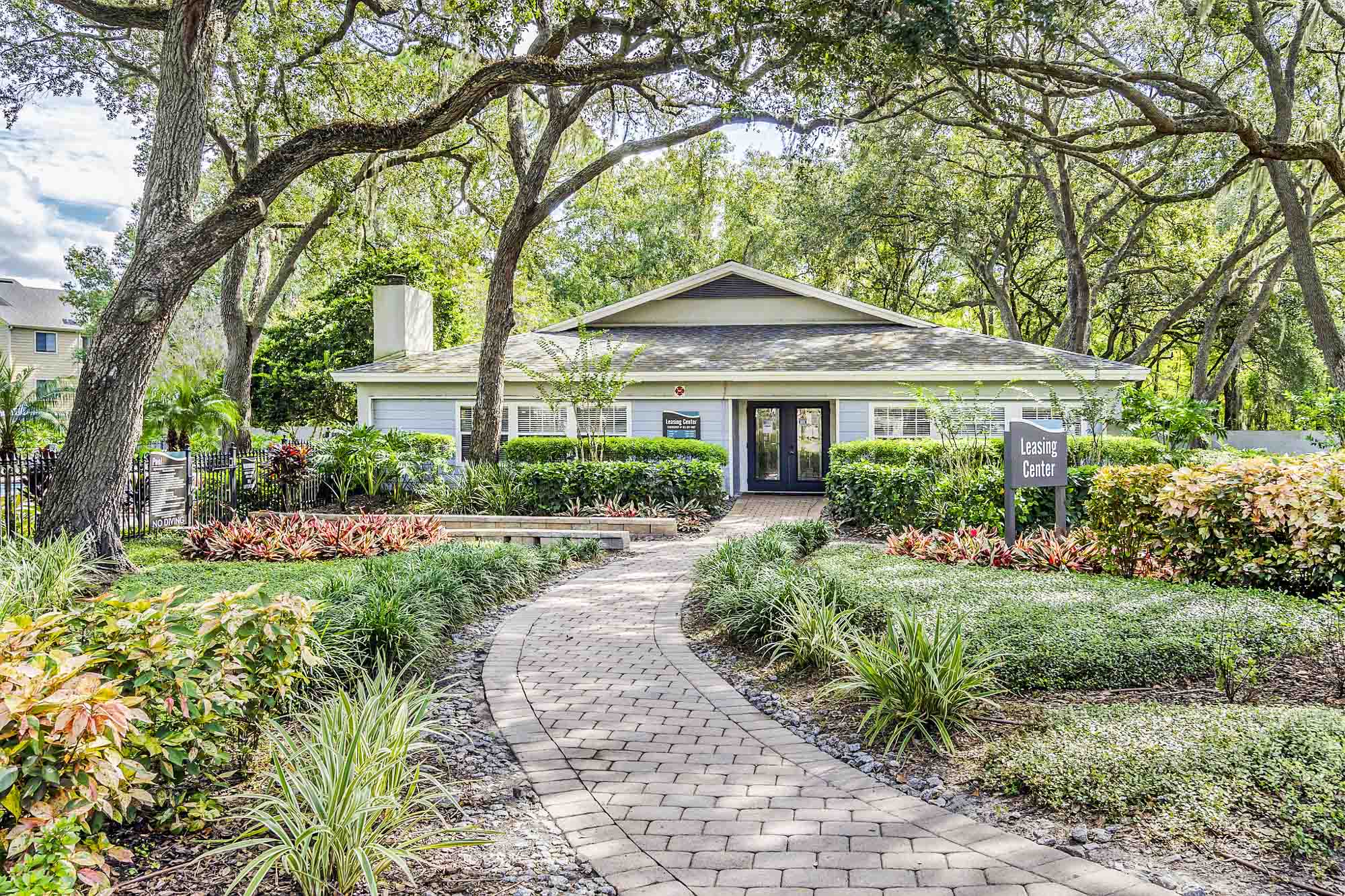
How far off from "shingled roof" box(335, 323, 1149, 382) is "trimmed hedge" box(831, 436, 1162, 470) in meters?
2.03

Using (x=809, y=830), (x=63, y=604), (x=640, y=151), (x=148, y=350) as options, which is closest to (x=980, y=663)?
(x=809, y=830)

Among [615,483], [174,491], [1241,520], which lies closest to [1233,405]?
[615,483]

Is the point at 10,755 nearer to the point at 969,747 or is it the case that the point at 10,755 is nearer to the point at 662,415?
the point at 969,747

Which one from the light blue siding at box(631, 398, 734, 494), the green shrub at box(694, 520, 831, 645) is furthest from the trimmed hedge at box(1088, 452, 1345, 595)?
the light blue siding at box(631, 398, 734, 494)

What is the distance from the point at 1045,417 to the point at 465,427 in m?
11.6

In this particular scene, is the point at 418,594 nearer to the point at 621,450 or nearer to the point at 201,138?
the point at 201,138

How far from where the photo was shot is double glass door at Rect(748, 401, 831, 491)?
1855cm

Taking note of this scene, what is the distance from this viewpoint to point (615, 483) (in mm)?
13977

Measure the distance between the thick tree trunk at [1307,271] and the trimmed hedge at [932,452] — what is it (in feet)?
12.3

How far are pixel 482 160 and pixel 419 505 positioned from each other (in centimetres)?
841

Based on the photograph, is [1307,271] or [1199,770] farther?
[1307,271]

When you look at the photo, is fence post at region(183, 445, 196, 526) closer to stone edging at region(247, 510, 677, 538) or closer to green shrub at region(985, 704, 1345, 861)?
stone edging at region(247, 510, 677, 538)

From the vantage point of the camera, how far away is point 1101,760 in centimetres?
370

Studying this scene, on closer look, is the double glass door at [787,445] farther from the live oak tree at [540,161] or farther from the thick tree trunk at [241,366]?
the thick tree trunk at [241,366]
